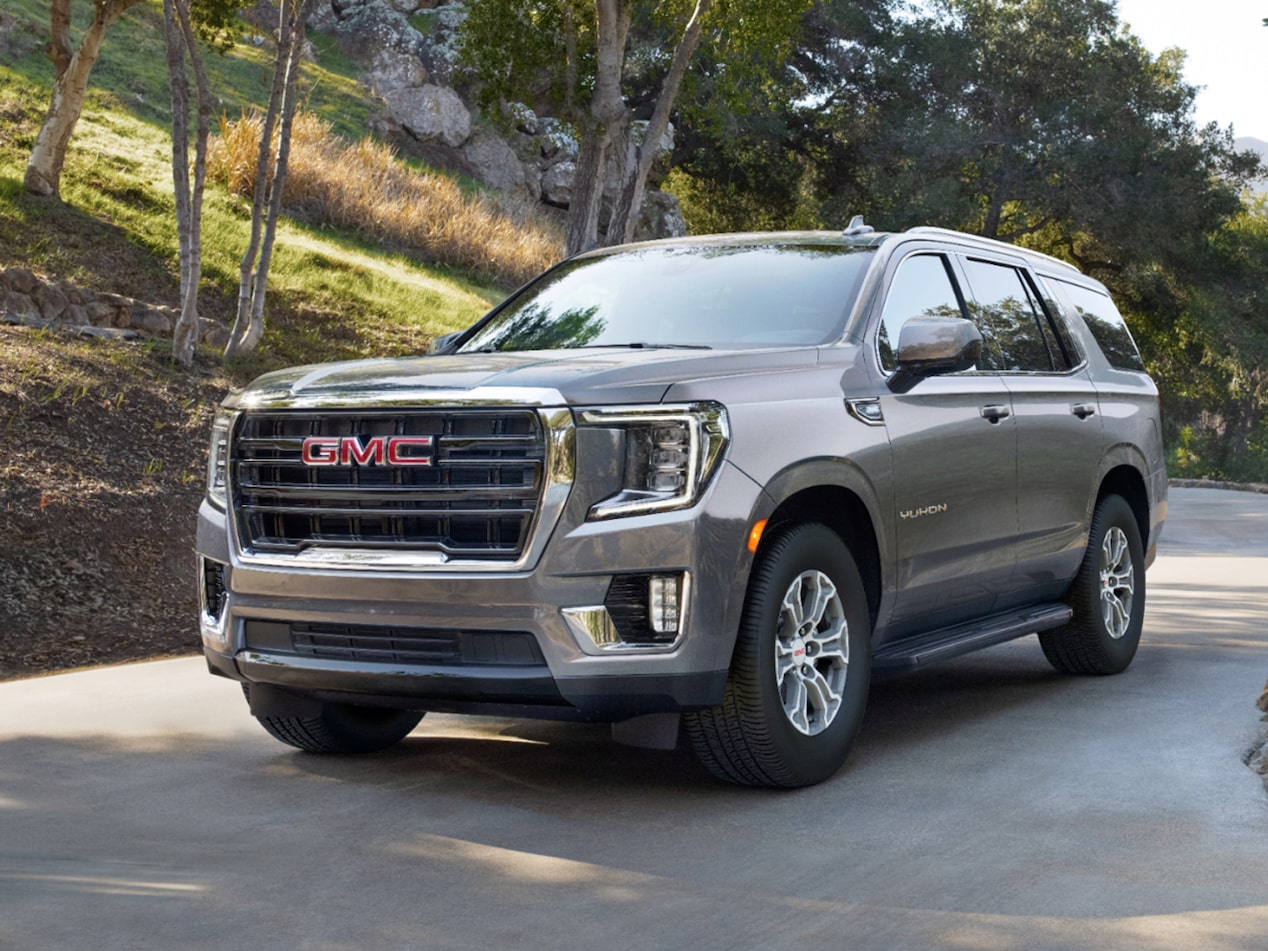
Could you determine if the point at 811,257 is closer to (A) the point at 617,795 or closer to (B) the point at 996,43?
(A) the point at 617,795

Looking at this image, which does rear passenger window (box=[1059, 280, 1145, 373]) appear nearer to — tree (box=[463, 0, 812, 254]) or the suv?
the suv

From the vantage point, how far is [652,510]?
16.7 ft

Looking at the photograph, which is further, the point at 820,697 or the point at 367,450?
the point at 820,697

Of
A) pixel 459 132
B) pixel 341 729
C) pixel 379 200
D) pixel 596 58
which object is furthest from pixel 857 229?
pixel 459 132

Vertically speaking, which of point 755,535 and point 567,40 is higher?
point 567,40

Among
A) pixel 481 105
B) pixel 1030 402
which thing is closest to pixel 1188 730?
pixel 1030 402

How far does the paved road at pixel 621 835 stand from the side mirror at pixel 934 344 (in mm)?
1491

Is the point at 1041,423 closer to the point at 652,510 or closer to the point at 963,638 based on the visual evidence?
the point at 963,638

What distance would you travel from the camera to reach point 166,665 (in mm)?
8508

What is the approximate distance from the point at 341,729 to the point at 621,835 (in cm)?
154

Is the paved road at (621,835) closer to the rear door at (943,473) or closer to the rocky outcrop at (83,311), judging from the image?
the rear door at (943,473)

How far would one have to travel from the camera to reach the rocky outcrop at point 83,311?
13836 mm

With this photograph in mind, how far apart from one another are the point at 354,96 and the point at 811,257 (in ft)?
97.7

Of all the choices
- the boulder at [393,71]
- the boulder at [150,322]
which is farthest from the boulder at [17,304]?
the boulder at [393,71]
